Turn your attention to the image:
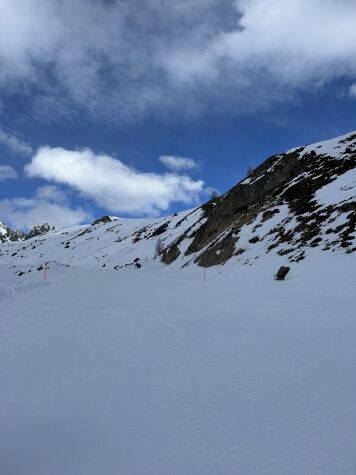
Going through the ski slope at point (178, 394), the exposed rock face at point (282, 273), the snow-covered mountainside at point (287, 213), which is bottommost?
the ski slope at point (178, 394)

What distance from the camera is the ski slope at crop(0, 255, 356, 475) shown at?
11.6ft

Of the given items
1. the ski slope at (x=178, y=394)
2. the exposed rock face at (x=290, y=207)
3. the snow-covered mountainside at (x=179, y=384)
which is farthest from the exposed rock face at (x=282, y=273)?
the ski slope at (x=178, y=394)

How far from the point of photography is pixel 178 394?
4.92 metres

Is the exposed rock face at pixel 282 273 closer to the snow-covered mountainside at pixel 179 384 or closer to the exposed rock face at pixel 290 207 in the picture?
the exposed rock face at pixel 290 207

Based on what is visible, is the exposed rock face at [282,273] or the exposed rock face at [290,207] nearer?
the exposed rock face at [282,273]

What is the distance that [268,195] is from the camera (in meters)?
43.1

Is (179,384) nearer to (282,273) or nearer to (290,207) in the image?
(282,273)

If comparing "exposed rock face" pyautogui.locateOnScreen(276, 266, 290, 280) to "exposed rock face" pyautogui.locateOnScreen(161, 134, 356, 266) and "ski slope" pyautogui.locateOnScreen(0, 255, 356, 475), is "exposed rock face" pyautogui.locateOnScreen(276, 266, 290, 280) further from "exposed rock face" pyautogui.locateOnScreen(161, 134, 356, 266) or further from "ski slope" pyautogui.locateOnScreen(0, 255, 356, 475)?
"ski slope" pyautogui.locateOnScreen(0, 255, 356, 475)

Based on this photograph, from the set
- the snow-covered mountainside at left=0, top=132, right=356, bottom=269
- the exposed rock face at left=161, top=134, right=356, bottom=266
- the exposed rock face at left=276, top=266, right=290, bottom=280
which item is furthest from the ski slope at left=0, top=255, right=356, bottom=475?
the snow-covered mountainside at left=0, top=132, right=356, bottom=269

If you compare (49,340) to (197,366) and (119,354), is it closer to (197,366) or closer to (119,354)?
(119,354)

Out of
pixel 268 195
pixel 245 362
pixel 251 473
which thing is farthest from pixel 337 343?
pixel 268 195

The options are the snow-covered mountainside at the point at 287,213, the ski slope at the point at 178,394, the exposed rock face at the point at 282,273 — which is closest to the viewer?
the ski slope at the point at 178,394

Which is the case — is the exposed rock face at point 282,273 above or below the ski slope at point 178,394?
above

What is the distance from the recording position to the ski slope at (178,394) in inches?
139
